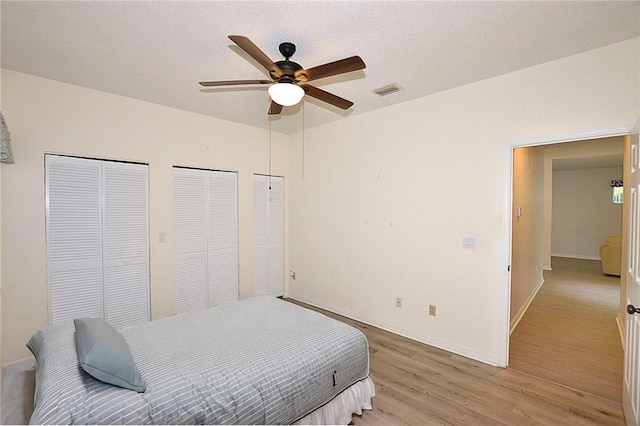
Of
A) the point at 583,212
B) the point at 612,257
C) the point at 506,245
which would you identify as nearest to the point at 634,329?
the point at 506,245

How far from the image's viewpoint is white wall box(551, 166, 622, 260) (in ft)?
26.1

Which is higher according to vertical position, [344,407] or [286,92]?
[286,92]

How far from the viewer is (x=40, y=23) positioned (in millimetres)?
1979

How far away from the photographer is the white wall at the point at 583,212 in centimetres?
796

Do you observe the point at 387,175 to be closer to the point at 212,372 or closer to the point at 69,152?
the point at 212,372

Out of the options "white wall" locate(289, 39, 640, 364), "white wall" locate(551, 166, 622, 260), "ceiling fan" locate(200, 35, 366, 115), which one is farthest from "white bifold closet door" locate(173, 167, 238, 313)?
"white wall" locate(551, 166, 622, 260)

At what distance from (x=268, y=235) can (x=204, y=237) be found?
3.43ft

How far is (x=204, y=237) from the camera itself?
12.9 feet

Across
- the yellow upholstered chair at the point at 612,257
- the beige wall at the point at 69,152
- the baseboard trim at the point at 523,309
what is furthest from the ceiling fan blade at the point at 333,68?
the yellow upholstered chair at the point at 612,257

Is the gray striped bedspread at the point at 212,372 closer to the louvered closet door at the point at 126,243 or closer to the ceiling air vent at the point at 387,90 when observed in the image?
the louvered closet door at the point at 126,243

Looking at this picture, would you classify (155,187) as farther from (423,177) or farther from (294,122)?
(423,177)

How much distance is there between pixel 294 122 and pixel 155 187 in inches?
80.0

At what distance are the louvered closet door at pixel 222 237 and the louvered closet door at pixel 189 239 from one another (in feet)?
0.32

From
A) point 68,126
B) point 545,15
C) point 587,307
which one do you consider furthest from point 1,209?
point 587,307
